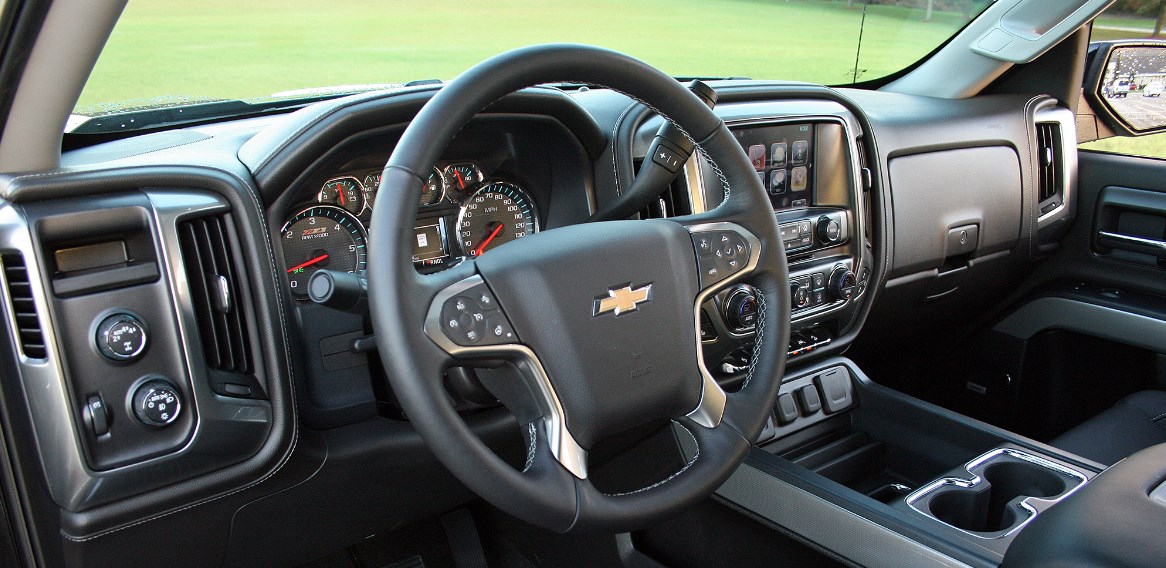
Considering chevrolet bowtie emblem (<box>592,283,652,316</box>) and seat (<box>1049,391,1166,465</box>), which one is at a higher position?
chevrolet bowtie emblem (<box>592,283,652,316</box>)

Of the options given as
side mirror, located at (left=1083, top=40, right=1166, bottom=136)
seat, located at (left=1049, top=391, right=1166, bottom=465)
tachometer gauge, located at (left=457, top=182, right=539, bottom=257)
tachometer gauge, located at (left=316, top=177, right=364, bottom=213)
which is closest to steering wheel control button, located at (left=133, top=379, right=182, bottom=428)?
tachometer gauge, located at (left=316, top=177, right=364, bottom=213)

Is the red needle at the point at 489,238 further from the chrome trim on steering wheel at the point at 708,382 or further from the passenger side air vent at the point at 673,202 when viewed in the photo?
the chrome trim on steering wheel at the point at 708,382

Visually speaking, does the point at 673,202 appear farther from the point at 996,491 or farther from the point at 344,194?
the point at 996,491

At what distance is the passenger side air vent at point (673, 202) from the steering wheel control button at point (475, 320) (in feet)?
2.55

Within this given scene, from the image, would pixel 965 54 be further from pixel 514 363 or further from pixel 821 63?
→ pixel 514 363

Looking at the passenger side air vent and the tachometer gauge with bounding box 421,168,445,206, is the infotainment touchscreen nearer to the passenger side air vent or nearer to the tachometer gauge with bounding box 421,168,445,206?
the passenger side air vent

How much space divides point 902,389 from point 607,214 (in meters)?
2.05

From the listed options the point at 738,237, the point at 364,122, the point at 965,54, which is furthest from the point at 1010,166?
the point at 364,122

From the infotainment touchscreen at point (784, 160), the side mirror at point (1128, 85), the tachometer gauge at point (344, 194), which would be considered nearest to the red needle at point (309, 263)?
the tachometer gauge at point (344, 194)

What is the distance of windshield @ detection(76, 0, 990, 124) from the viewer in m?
1.73

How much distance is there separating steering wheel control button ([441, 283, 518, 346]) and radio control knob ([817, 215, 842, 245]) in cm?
129

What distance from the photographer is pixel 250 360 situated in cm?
156

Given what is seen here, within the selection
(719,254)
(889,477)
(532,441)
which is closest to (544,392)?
(532,441)

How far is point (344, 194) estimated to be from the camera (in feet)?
5.71
